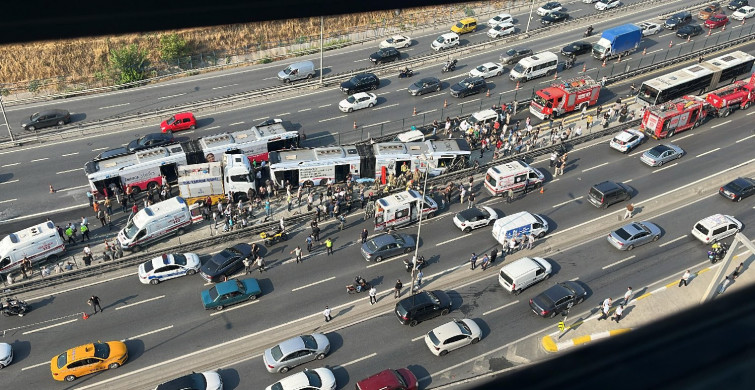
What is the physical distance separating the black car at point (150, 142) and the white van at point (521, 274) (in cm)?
2817

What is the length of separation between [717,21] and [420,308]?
56.8 meters

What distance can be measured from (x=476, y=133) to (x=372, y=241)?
53.5 ft

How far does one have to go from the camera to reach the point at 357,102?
5706cm

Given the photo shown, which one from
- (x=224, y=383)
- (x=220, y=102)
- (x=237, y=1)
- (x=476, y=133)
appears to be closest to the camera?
(x=237, y=1)

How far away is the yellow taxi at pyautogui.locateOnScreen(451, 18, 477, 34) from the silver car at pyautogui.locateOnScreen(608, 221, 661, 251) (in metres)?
38.1

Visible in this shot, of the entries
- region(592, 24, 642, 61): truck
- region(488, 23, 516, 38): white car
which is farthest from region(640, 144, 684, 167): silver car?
region(488, 23, 516, 38): white car

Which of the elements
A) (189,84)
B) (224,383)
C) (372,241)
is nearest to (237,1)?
(224,383)

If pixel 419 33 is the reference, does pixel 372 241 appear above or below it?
below

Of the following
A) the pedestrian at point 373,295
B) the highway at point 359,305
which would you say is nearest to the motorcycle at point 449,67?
the highway at point 359,305

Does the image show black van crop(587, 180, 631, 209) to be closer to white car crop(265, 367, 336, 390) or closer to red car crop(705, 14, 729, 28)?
white car crop(265, 367, 336, 390)

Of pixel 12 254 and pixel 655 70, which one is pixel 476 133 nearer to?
pixel 655 70

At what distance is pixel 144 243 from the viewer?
135 ft

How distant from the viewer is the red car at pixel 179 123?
53.6 meters

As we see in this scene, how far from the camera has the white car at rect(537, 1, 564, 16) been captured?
3022 inches
